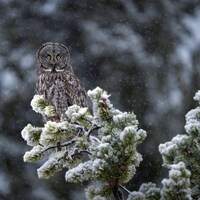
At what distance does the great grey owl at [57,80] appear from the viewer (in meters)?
5.12

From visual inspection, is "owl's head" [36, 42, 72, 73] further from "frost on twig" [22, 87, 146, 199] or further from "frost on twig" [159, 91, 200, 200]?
"frost on twig" [159, 91, 200, 200]

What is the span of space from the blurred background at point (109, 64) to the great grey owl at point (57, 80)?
14.6ft

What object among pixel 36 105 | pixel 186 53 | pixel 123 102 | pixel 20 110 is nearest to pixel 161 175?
pixel 123 102

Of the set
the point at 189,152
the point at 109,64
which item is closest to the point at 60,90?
the point at 189,152

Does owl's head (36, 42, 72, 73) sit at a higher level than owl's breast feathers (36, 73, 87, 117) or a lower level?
higher

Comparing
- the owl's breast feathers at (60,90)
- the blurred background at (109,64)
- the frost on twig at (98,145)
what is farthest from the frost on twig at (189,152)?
the blurred background at (109,64)

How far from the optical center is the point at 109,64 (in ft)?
42.0

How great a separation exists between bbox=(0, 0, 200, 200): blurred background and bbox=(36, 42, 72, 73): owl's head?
4.43 m

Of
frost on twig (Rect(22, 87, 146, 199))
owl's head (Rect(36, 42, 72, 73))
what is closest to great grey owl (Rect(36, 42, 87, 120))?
owl's head (Rect(36, 42, 72, 73))

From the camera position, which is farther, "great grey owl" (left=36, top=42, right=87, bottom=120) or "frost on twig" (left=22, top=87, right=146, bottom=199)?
"great grey owl" (left=36, top=42, right=87, bottom=120)

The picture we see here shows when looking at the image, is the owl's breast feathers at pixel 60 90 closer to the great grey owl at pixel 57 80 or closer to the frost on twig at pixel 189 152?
the great grey owl at pixel 57 80

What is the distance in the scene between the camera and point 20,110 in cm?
1082

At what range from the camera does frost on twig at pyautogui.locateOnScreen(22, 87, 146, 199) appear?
2.57 metres

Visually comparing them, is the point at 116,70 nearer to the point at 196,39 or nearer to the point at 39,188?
the point at 196,39
